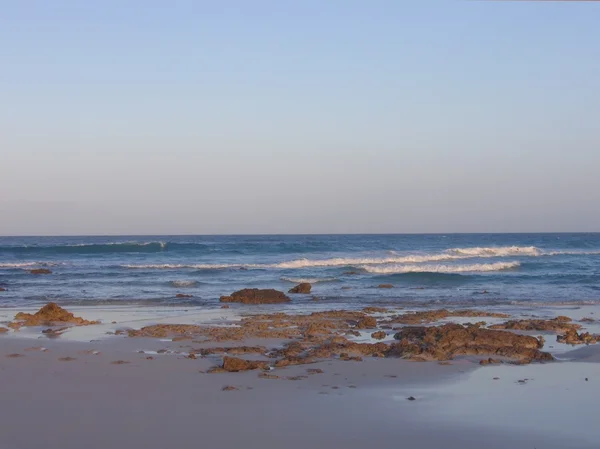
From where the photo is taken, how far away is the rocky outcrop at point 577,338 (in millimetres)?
11256

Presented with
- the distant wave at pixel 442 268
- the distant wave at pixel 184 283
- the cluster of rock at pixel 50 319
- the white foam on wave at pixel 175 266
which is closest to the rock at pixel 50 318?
the cluster of rock at pixel 50 319

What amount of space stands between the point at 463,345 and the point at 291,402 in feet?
13.3

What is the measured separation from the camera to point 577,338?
37.6 ft

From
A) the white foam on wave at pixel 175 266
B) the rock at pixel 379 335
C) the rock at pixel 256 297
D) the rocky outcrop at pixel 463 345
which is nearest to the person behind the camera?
the rocky outcrop at pixel 463 345

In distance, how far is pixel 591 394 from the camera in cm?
752

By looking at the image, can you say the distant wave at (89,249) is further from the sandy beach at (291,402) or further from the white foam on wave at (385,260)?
the sandy beach at (291,402)

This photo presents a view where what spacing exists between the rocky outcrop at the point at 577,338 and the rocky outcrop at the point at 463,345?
632 mm

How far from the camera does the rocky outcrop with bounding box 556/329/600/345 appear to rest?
1126 cm

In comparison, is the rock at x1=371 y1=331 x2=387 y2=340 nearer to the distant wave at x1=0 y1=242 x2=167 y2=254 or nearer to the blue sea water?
the blue sea water

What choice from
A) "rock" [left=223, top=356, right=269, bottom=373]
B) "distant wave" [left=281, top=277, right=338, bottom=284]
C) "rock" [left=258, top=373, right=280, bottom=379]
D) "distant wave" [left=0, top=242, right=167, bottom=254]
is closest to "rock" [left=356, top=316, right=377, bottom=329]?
"rock" [left=223, top=356, right=269, bottom=373]

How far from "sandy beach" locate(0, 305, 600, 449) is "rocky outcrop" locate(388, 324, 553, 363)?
0.33 m

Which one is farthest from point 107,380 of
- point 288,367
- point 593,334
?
point 593,334

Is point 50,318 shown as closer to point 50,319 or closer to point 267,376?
point 50,319

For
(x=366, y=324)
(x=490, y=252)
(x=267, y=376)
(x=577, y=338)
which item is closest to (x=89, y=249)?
(x=490, y=252)
